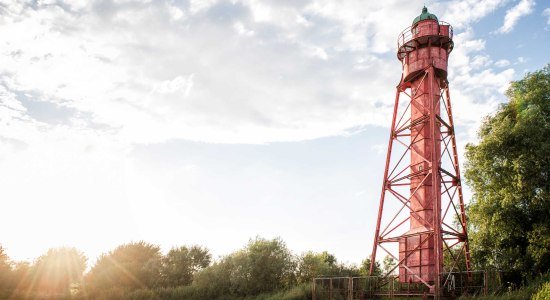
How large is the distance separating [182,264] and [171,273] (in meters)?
1.50

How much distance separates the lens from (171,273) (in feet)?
133

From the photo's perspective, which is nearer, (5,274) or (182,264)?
(5,274)

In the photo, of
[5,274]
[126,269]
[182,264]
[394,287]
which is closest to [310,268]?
[394,287]

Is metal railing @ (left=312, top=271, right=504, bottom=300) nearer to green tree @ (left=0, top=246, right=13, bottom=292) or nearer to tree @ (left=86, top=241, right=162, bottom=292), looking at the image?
tree @ (left=86, top=241, right=162, bottom=292)

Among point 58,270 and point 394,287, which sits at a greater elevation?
point 394,287

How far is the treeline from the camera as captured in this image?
30.6 metres

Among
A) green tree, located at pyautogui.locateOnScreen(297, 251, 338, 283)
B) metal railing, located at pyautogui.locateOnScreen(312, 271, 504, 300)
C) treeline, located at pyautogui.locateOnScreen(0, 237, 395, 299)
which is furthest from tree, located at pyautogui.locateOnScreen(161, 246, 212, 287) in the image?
metal railing, located at pyautogui.locateOnScreen(312, 271, 504, 300)

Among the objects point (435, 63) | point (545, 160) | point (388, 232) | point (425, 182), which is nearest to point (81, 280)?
point (388, 232)

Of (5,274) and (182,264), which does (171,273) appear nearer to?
(182,264)

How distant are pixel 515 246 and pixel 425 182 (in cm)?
623

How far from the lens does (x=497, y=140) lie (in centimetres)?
2369

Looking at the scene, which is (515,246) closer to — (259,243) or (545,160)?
(545,160)

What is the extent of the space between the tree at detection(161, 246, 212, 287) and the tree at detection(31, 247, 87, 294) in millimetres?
10034

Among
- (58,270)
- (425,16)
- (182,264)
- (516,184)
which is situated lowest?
(58,270)
